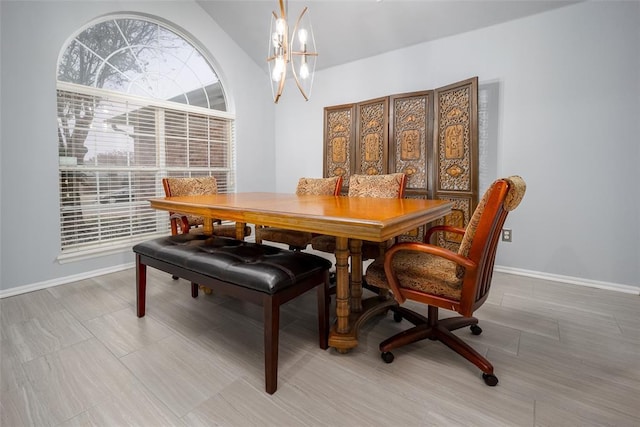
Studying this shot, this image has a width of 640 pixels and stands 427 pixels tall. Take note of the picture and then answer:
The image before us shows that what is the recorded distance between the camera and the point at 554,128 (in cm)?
283

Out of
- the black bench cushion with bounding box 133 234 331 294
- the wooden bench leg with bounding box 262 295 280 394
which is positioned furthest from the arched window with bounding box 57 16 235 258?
the wooden bench leg with bounding box 262 295 280 394

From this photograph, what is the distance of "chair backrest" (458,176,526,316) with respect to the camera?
4.16 feet

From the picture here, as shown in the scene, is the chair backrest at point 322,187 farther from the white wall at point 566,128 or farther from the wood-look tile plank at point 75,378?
the wood-look tile plank at point 75,378

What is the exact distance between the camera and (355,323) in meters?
1.82

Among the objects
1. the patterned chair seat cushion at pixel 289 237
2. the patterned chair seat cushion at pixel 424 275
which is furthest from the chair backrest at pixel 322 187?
the patterned chair seat cushion at pixel 424 275

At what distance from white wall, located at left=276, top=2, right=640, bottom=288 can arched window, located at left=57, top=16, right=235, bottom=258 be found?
303 cm

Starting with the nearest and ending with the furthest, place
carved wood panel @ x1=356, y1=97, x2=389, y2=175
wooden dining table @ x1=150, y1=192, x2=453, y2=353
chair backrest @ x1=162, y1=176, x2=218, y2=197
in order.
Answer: wooden dining table @ x1=150, y1=192, x2=453, y2=353 → chair backrest @ x1=162, y1=176, x2=218, y2=197 → carved wood panel @ x1=356, y1=97, x2=389, y2=175

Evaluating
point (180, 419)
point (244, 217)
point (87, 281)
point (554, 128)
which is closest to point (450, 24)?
point (554, 128)

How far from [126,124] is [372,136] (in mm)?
2791

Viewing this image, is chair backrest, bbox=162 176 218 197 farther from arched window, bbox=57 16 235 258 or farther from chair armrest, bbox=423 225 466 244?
chair armrest, bbox=423 225 466 244

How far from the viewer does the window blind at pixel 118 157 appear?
2.92 m

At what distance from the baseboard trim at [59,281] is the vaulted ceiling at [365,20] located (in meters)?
3.29

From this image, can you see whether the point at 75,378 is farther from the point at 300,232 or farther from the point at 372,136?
the point at 372,136

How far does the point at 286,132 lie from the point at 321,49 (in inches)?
53.0
